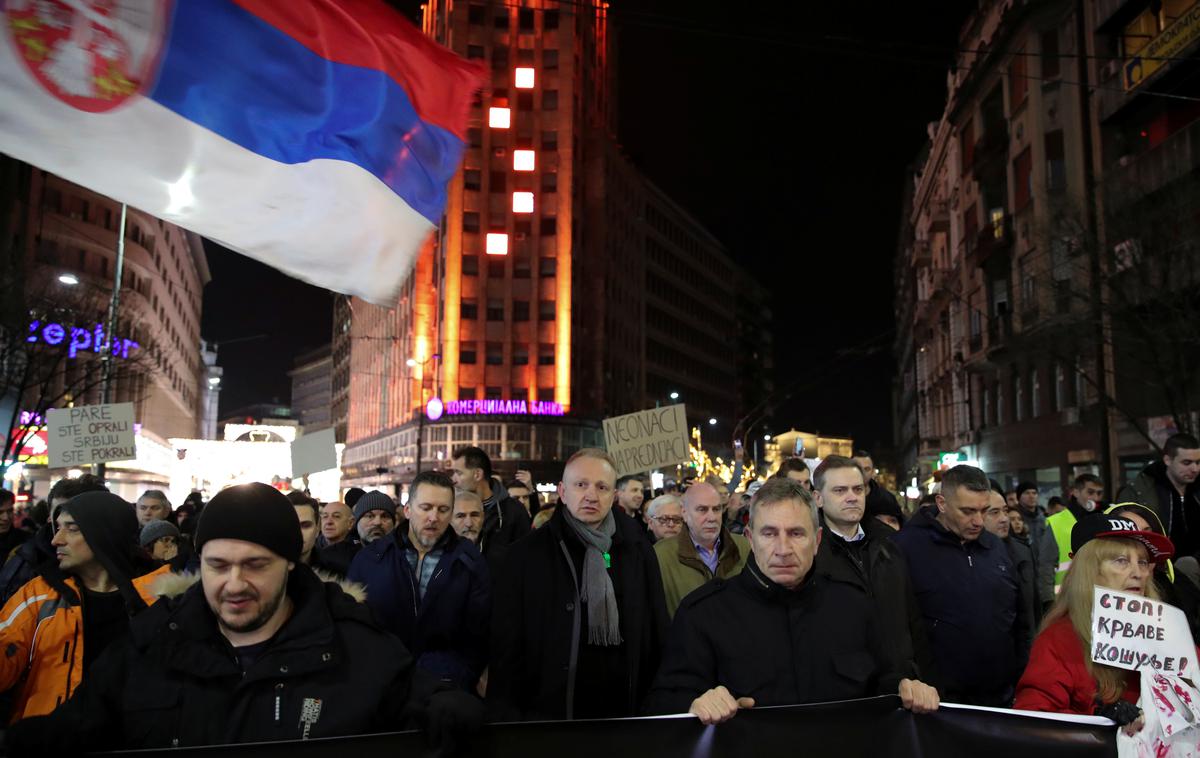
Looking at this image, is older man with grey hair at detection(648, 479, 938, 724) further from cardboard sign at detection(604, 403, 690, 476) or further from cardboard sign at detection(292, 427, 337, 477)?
cardboard sign at detection(292, 427, 337, 477)

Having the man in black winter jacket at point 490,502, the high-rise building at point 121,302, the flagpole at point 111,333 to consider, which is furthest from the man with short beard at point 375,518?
the high-rise building at point 121,302

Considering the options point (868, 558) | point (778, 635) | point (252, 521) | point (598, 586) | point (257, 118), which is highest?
point (257, 118)

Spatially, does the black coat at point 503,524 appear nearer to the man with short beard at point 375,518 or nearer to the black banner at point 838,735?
the man with short beard at point 375,518

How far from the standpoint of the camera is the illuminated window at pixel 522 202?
78.3 meters

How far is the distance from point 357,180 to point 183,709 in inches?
116

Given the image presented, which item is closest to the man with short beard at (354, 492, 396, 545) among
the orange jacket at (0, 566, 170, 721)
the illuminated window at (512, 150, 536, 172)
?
the orange jacket at (0, 566, 170, 721)

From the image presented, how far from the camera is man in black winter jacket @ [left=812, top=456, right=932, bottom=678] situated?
511 cm

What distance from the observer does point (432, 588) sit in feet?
18.6

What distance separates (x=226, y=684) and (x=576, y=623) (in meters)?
2.29

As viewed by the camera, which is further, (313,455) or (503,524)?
(313,455)

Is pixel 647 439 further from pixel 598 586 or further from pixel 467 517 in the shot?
pixel 598 586

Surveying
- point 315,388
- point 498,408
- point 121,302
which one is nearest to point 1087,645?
point 121,302

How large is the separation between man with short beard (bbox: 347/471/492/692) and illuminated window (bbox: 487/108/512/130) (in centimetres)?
7607

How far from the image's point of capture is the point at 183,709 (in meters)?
2.83
